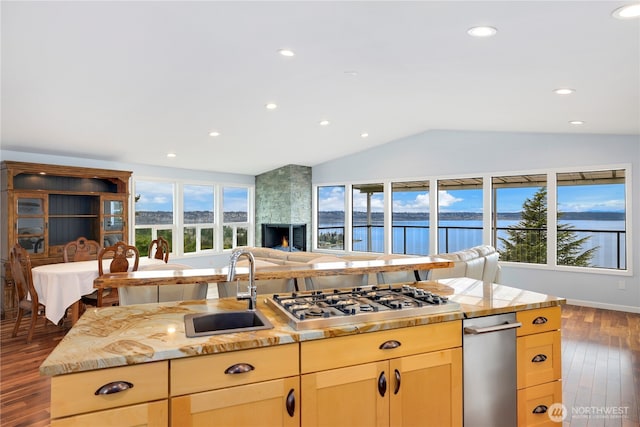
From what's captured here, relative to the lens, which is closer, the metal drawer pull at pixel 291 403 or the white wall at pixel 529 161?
the metal drawer pull at pixel 291 403

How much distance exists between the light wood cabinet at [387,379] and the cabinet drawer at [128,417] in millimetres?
557

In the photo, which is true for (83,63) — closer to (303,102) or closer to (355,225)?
(303,102)

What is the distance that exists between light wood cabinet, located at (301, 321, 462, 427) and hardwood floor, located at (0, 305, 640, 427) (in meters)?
1.34

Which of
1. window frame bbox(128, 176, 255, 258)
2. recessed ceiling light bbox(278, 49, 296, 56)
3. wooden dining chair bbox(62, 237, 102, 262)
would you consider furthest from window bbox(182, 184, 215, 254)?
recessed ceiling light bbox(278, 49, 296, 56)

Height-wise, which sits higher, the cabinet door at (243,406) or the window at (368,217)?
the window at (368,217)

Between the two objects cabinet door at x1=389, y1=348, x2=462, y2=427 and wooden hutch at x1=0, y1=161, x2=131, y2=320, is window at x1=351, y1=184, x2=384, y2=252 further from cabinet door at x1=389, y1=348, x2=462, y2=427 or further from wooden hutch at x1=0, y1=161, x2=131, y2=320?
cabinet door at x1=389, y1=348, x2=462, y2=427

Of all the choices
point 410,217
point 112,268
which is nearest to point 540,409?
point 112,268

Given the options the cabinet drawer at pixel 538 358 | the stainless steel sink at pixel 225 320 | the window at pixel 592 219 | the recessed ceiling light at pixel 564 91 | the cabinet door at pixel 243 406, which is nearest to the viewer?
the cabinet door at pixel 243 406

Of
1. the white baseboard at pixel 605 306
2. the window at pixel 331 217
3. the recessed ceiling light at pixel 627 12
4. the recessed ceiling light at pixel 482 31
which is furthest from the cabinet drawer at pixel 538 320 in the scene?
the window at pixel 331 217

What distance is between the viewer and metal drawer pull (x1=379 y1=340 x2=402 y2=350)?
5.94 ft

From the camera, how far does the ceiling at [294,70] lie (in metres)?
2.52

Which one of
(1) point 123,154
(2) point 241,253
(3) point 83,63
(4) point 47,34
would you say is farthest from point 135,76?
(1) point 123,154

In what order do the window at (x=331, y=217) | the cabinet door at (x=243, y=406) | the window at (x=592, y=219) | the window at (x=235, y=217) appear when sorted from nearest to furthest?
the cabinet door at (x=243, y=406), the window at (x=592, y=219), the window at (x=235, y=217), the window at (x=331, y=217)

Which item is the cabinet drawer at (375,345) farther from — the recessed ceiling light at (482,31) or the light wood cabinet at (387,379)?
the recessed ceiling light at (482,31)
